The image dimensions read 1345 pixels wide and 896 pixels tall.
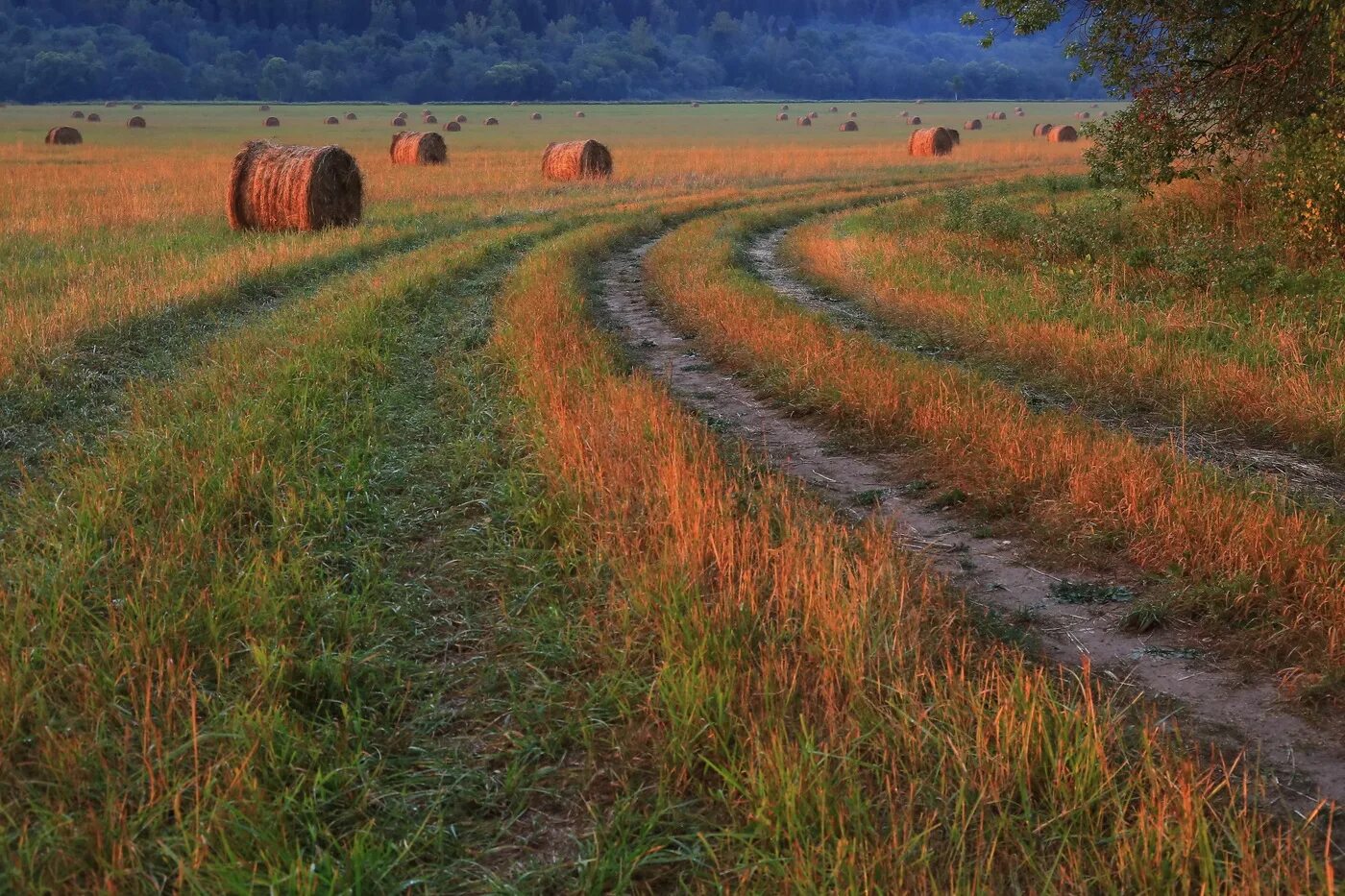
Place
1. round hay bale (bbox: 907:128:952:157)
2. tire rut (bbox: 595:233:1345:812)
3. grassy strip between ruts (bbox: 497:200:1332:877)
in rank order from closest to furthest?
grassy strip between ruts (bbox: 497:200:1332:877) < tire rut (bbox: 595:233:1345:812) < round hay bale (bbox: 907:128:952:157)

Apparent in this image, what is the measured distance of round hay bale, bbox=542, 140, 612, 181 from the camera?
109ft

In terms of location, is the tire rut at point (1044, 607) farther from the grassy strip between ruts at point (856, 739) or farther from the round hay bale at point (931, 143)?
the round hay bale at point (931, 143)

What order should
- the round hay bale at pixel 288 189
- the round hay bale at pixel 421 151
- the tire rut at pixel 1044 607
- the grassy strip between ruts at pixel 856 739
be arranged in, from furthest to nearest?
the round hay bale at pixel 421 151 → the round hay bale at pixel 288 189 → the tire rut at pixel 1044 607 → the grassy strip between ruts at pixel 856 739

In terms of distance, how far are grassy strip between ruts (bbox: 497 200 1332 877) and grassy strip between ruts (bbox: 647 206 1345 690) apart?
114cm

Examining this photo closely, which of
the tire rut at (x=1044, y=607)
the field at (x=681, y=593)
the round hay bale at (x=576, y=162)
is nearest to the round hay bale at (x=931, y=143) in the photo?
the round hay bale at (x=576, y=162)

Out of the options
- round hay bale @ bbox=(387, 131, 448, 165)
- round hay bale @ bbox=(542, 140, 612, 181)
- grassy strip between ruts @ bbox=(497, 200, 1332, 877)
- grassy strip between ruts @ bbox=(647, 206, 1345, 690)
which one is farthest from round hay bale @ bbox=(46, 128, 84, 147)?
grassy strip between ruts @ bbox=(497, 200, 1332, 877)

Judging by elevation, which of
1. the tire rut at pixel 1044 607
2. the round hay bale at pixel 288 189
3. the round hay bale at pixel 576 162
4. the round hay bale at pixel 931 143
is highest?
the round hay bale at pixel 931 143

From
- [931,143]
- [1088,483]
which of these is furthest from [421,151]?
[1088,483]

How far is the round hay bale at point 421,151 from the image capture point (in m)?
40.2

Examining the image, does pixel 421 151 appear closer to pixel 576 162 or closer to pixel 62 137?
pixel 576 162

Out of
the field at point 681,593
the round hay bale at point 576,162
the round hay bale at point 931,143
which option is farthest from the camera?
the round hay bale at point 931,143

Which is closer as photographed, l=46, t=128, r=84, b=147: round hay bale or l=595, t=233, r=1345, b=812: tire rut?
l=595, t=233, r=1345, b=812: tire rut

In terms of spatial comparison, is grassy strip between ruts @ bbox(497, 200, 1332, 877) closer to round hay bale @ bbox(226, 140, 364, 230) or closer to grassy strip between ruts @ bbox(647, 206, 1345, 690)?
grassy strip between ruts @ bbox(647, 206, 1345, 690)

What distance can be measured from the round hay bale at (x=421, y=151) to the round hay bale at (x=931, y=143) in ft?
63.7
